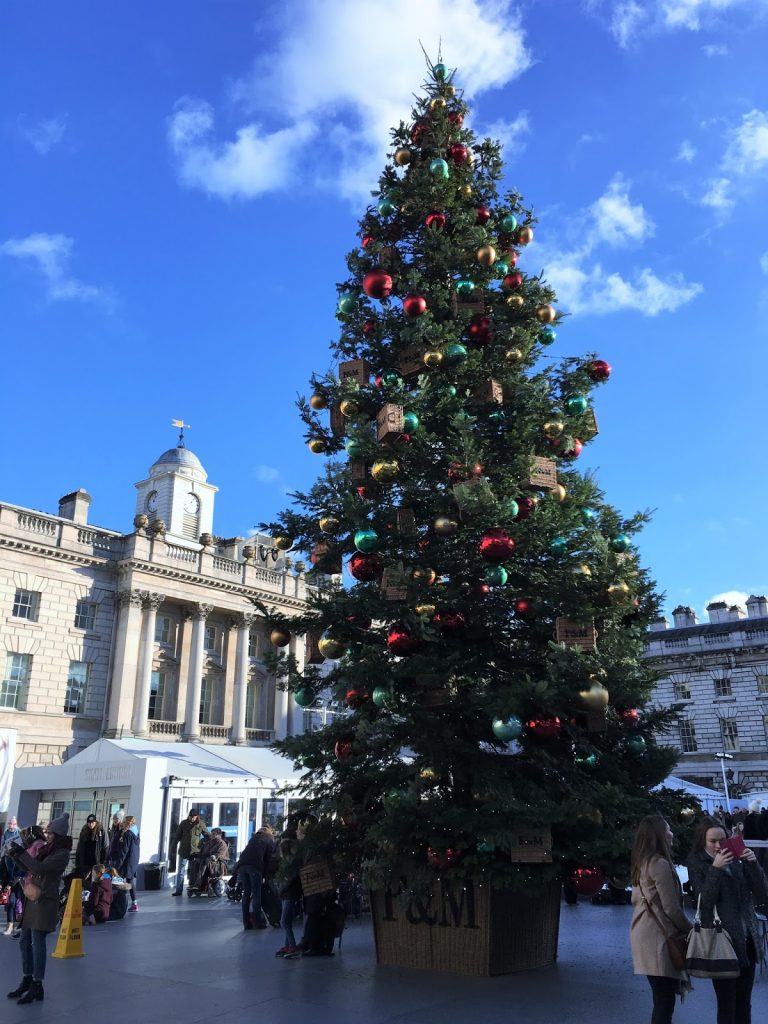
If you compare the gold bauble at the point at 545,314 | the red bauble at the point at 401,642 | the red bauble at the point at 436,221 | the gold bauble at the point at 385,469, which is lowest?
the red bauble at the point at 401,642

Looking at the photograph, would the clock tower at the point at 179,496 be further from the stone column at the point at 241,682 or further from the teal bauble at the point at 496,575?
the teal bauble at the point at 496,575

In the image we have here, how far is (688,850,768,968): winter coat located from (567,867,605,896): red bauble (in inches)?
96.0

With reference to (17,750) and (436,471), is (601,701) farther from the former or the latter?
(17,750)

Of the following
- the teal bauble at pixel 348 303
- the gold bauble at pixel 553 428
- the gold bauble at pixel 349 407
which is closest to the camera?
the gold bauble at pixel 553 428

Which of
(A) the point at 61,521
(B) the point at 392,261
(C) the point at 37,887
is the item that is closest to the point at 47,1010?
(C) the point at 37,887

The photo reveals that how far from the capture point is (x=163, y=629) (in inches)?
1698

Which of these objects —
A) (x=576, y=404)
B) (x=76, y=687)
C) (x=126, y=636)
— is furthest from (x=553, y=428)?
(x=76, y=687)

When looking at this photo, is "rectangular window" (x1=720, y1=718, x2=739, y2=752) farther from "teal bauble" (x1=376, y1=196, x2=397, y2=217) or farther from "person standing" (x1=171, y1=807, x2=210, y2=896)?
"teal bauble" (x1=376, y1=196, x2=397, y2=217)

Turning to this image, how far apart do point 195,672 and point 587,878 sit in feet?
121

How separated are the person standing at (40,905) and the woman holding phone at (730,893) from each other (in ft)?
19.5

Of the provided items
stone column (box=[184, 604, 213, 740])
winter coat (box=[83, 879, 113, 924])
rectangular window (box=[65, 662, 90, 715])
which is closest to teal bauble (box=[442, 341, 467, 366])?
winter coat (box=[83, 879, 113, 924])

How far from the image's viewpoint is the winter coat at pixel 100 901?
14188 mm

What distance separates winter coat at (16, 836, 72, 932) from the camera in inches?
304

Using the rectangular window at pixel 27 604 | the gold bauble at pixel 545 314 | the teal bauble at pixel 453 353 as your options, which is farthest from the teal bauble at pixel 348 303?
the rectangular window at pixel 27 604
